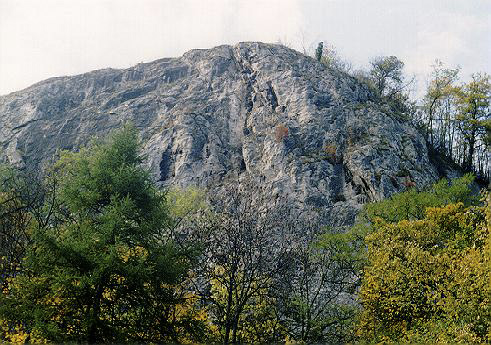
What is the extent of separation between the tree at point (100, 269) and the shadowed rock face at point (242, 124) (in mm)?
20462

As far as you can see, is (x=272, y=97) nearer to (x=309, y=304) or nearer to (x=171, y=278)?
(x=309, y=304)

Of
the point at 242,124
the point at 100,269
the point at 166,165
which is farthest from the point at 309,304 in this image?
the point at 242,124

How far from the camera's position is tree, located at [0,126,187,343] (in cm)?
1233

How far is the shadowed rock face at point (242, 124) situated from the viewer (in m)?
39.9

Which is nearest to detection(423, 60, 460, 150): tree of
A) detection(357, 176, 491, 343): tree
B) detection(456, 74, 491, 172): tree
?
detection(456, 74, 491, 172): tree

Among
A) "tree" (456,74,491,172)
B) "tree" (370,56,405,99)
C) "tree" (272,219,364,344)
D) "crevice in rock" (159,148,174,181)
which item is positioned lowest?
"tree" (272,219,364,344)

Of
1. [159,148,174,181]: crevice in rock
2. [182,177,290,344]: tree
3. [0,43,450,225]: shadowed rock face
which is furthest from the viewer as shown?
[159,148,174,181]: crevice in rock

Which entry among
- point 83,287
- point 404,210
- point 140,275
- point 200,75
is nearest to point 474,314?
point 140,275

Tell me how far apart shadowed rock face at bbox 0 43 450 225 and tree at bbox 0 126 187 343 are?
2046 cm

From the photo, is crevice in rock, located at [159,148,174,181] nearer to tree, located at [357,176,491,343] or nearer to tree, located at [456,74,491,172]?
tree, located at [357,176,491,343]

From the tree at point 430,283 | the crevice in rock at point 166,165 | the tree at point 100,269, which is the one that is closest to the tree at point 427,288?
the tree at point 430,283

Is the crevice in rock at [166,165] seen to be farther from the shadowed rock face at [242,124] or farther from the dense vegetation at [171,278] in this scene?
the dense vegetation at [171,278]

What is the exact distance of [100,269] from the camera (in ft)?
40.4

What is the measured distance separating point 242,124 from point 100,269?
123 feet
